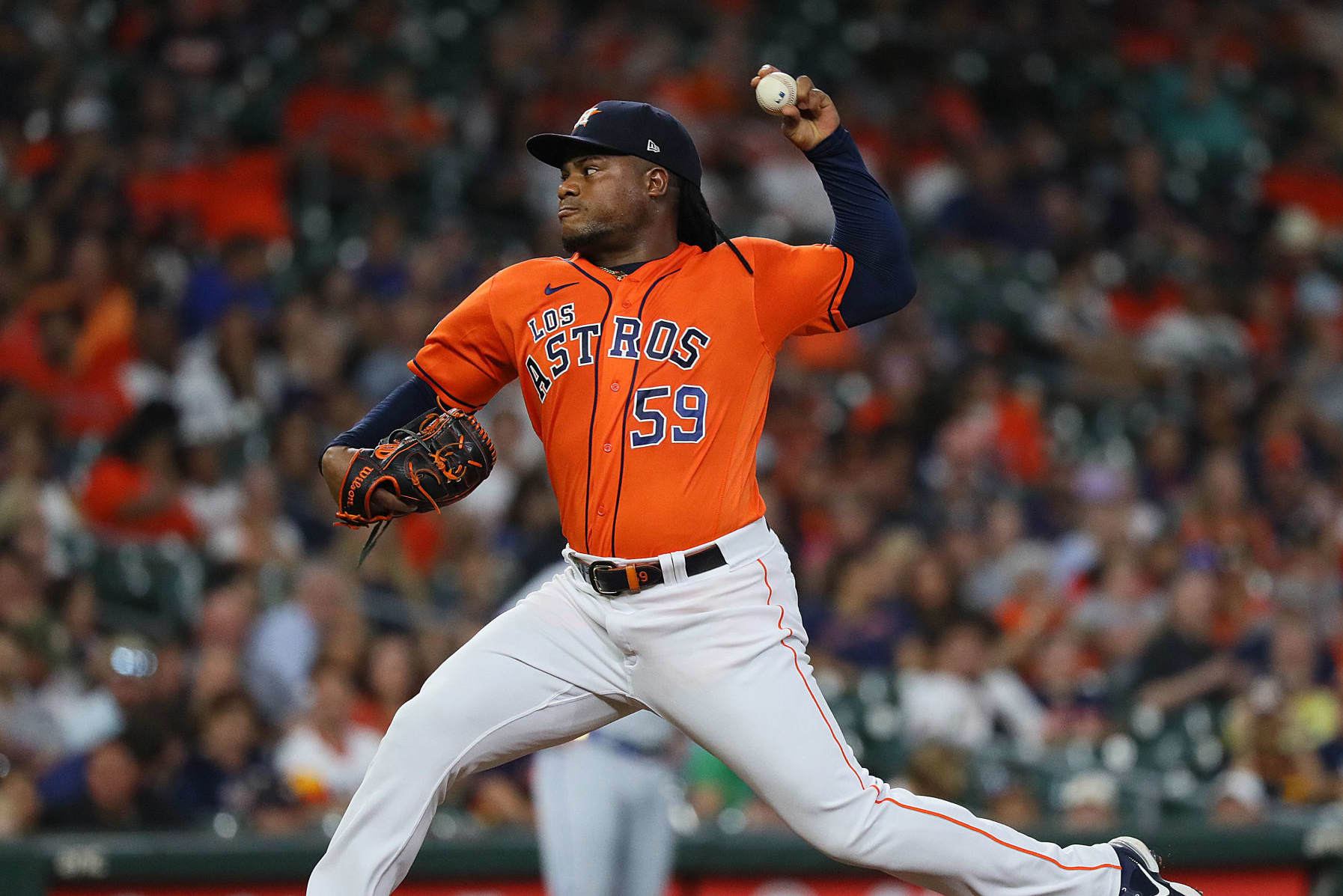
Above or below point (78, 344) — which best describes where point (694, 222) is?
above

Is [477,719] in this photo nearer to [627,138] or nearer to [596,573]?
[596,573]

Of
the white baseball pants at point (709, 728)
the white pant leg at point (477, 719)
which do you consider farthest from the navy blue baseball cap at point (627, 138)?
the white pant leg at point (477, 719)

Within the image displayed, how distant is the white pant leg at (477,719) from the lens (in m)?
3.23

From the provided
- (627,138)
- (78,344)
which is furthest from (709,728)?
(78,344)

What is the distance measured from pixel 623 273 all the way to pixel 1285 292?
26.2ft

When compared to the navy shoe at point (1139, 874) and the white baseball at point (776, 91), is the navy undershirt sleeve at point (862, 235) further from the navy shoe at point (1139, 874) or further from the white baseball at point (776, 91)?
the navy shoe at point (1139, 874)

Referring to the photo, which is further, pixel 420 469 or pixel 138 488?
pixel 138 488

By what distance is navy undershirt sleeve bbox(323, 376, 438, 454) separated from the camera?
347 centimetres

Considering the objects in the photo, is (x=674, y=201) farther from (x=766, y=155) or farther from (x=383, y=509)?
(x=766, y=155)

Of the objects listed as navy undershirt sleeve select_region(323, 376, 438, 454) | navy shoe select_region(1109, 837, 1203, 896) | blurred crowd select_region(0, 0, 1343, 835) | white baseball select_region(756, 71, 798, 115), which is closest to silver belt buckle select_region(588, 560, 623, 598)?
navy undershirt sleeve select_region(323, 376, 438, 454)

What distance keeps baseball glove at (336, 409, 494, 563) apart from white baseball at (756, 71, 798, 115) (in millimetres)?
860

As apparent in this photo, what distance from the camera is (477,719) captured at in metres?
3.27

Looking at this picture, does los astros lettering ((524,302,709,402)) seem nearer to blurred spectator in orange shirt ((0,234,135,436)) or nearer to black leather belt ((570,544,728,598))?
black leather belt ((570,544,728,598))

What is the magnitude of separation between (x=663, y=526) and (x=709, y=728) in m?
0.40
